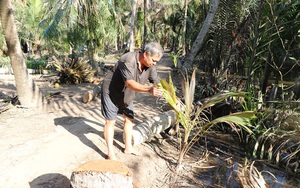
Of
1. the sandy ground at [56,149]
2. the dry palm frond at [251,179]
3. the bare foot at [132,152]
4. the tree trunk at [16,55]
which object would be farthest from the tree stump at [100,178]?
the tree trunk at [16,55]

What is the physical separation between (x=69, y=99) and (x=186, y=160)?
3962 mm

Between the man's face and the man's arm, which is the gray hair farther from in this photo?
the man's arm

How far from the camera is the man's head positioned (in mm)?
2408

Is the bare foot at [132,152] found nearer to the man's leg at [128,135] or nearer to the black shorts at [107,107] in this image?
the man's leg at [128,135]

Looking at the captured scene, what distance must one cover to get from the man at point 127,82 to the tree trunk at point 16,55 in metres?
2.87

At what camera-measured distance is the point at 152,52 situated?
2.43 metres

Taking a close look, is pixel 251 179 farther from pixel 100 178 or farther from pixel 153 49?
pixel 153 49

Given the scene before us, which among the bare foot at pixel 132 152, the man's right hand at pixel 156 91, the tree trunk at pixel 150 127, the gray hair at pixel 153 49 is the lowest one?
the bare foot at pixel 132 152

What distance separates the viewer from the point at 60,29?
9.16 metres

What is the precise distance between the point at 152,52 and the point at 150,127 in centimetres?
155

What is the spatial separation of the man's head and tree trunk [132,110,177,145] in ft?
4.11

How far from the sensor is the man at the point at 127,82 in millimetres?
2412

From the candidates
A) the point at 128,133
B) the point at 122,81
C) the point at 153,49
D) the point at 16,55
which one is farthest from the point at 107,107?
the point at 16,55

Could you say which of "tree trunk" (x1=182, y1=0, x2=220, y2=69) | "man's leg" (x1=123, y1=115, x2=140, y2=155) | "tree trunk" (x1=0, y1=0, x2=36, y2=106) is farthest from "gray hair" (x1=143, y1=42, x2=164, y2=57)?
"tree trunk" (x1=182, y1=0, x2=220, y2=69)
